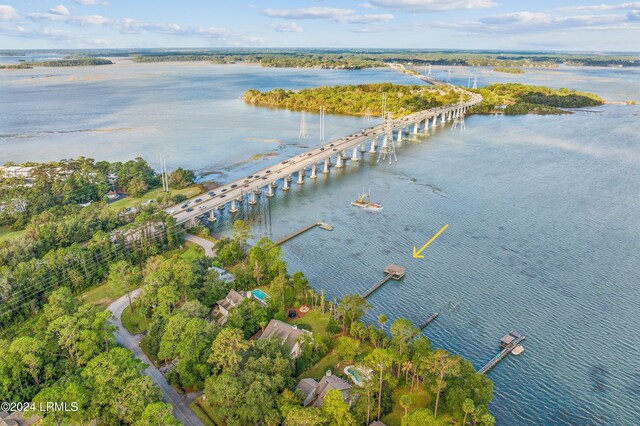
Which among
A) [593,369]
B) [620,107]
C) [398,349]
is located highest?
[620,107]

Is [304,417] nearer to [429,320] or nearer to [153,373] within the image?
[153,373]

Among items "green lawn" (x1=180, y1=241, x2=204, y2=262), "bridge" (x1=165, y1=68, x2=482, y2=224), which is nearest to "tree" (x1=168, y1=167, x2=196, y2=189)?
"bridge" (x1=165, y1=68, x2=482, y2=224)

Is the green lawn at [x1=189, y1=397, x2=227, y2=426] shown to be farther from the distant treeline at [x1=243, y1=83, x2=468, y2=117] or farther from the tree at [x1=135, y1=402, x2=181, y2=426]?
the distant treeline at [x1=243, y1=83, x2=468, y2=117]

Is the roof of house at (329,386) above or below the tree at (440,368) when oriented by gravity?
below

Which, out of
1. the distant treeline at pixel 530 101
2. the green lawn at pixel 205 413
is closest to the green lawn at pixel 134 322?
the green lawn at pixel 205 413

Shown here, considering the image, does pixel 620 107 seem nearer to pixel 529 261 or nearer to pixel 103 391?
pixel 529 261

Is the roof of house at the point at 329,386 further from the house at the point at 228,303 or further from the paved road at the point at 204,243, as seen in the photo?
the paved road at the point at 204,243

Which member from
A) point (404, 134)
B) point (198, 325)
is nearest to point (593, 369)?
point (198, 325)
